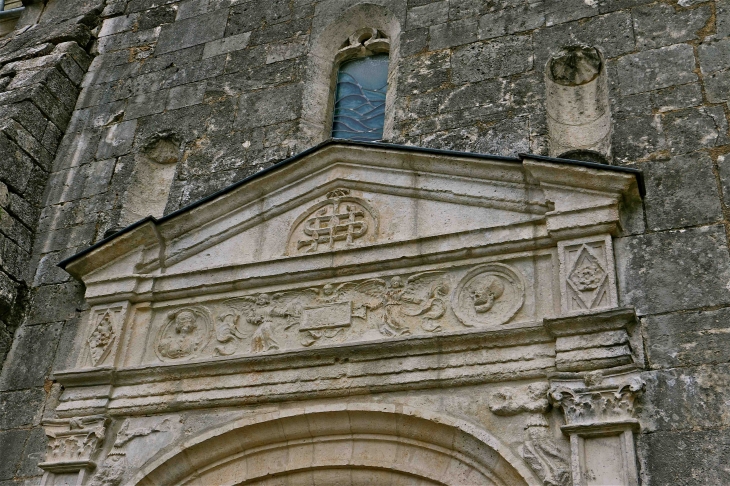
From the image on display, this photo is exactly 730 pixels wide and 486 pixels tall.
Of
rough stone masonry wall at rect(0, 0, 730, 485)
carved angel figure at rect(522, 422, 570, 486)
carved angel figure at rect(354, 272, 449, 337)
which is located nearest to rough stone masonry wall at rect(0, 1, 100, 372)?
rough stone masonry wall at rect(0, 0, 730, 485)

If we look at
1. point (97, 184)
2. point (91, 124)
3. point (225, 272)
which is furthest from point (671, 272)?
point (91, 124)

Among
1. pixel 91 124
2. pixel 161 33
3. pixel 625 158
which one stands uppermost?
pixel 161 33

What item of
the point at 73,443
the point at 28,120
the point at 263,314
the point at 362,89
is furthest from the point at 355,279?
the point at 28,120

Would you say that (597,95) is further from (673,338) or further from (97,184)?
(97,184)

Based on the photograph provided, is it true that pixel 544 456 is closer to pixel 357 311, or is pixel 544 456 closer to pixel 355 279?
pixel 357 311

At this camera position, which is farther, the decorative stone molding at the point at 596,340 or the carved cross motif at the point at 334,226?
the carved cross motif at the point at 334,226

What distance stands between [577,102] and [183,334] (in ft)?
9.27

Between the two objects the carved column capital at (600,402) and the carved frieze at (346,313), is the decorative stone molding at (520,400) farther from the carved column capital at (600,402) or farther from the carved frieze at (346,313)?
the carved frieze at (346,313)

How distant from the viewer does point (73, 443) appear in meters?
5.33

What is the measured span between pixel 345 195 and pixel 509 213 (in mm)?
1069

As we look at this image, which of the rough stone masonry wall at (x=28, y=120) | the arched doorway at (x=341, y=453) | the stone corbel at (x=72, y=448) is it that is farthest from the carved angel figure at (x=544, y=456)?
the rough stone masonry wall at (x=28, y=120)

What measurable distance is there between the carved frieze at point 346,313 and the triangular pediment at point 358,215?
149mm

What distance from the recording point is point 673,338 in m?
4.48

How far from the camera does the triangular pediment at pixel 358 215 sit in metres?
5.07
